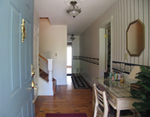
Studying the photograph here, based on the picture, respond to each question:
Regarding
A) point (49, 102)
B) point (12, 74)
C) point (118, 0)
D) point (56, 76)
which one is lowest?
point (49, 102)

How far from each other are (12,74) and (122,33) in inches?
87.1

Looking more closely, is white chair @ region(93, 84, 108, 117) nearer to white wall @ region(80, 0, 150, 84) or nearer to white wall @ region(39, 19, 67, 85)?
white wall @ region(80, 0, 150, 84)

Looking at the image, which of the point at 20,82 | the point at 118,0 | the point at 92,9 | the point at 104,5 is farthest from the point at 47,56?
the point at 20,82

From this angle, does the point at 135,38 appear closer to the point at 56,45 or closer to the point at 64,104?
the point at 64,104

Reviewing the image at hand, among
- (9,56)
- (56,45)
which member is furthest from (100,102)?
(56,45)

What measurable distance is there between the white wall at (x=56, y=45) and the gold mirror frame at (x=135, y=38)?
3.26 metres

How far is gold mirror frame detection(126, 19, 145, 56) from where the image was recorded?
5.61 ft

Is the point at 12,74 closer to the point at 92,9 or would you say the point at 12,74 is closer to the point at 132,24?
the point at 132,24

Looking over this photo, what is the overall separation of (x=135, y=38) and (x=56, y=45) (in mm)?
3602

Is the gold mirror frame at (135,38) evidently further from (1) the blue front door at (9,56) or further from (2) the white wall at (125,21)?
(1) the blue front door at (9,56)

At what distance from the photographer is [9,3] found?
0.71 metres

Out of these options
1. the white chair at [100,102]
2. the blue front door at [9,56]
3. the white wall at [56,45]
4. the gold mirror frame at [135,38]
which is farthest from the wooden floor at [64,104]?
the blue front door at [9,56]

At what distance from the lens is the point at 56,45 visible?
4910 mm

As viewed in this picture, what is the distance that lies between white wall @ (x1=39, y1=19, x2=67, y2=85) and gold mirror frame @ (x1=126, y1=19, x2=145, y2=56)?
10.7 feet
